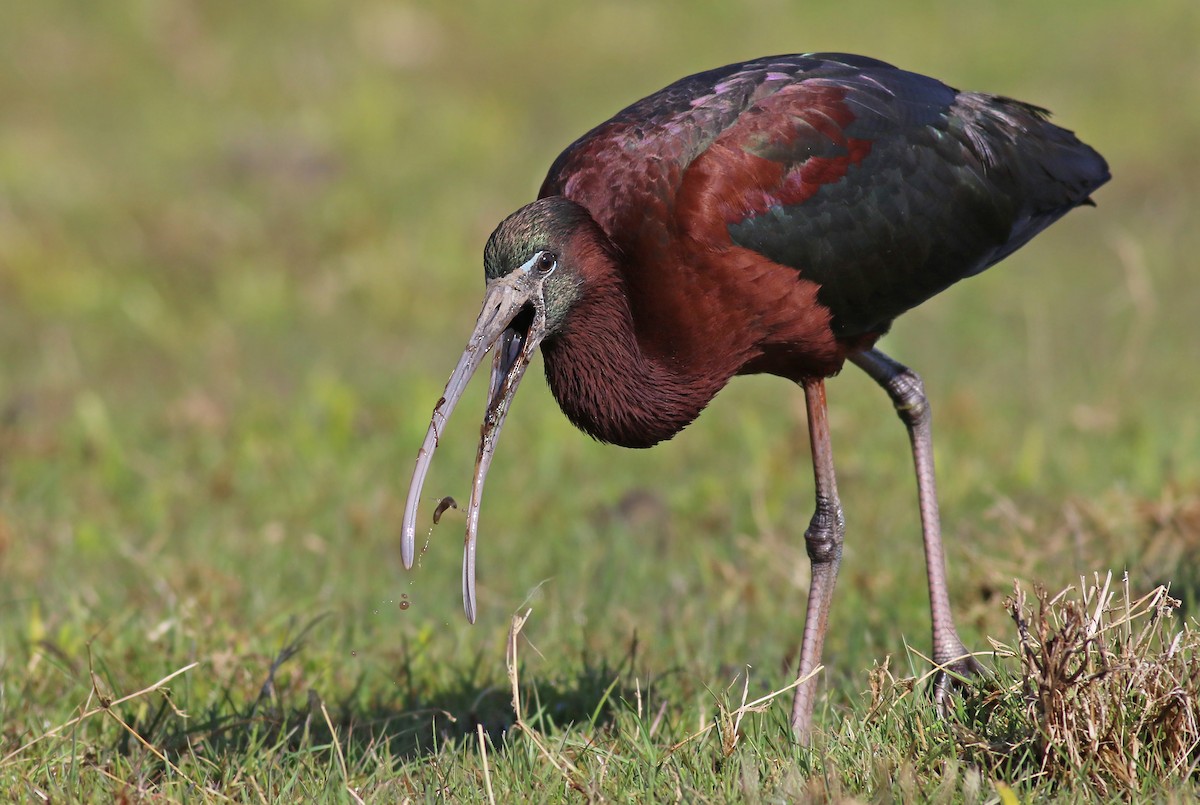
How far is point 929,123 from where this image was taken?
449 cm

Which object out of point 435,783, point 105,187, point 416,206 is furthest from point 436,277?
point 435,783

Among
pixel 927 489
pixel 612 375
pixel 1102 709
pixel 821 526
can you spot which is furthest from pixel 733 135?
pixel 1102 709

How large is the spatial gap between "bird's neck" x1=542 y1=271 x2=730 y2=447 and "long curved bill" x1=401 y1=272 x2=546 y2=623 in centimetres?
14

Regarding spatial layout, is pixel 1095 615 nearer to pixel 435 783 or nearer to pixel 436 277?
pixel 435 783

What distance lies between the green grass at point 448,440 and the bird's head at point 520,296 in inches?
30.8

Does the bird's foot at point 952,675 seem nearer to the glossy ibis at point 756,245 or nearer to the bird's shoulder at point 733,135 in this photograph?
the glossy ibis at point 756,245

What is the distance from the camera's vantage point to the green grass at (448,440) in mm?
3801

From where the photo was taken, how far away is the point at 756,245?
4.04 meters

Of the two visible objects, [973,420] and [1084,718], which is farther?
[973,420]

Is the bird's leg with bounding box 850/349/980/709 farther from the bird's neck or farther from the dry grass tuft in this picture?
the dry grass tuft

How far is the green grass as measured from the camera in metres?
3.80

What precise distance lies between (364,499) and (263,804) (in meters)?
3.30

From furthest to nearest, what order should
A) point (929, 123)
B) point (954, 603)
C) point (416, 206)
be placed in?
point (416, 206) → point (954, 603) → point (929, 123)

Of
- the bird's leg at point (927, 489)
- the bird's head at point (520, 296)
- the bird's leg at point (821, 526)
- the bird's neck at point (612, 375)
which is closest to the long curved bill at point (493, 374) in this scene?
the bird's head at point (520, 296)
